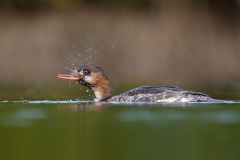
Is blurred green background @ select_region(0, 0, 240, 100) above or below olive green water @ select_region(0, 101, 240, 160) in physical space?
above

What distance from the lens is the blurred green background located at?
101 feet

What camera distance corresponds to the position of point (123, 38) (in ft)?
110

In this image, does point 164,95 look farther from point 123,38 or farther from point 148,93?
point 123,38

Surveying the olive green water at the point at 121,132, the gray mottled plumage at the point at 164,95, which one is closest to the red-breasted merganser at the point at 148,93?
the gray mottled plumage at the point at 164,95

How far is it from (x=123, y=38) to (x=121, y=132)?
64.1 ft

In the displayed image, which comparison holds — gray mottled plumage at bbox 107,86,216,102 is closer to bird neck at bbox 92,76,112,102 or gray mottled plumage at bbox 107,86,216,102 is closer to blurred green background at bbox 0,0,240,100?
bird neck at bbox 92,76,112,102

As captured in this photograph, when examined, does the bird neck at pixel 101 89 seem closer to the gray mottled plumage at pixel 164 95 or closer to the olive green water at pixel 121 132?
the gray mottled plumage at pixel 164 95

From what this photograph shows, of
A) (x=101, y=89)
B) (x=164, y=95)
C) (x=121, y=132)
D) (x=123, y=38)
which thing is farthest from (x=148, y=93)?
(x=123, y=38)

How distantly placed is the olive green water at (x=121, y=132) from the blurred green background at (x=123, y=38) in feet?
36.3

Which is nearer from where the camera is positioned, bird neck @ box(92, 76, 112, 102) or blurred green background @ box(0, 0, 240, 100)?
bird neck @ box(92, 76, 112, 102)

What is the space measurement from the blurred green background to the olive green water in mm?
11054

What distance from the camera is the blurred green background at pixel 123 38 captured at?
30859mm

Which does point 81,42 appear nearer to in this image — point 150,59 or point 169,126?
point 150,59

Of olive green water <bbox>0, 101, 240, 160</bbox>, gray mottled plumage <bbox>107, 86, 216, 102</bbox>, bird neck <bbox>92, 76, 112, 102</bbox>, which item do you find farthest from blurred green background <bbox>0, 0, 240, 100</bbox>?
olive green water <bbox>0, 101, 240, 160</bbox>
